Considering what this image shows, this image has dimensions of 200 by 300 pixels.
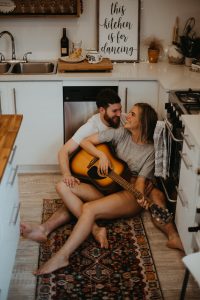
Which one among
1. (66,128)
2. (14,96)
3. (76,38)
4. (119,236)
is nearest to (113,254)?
(119,236)

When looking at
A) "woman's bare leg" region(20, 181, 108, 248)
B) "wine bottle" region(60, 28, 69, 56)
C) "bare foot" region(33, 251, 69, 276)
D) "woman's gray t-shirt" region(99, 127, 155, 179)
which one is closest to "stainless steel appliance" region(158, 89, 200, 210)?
"woman's gray t-shirt" region(99, 127, 155, 179)

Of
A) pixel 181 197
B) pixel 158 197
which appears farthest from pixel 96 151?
pixel 181 197

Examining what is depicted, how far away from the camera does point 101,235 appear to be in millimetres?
2814

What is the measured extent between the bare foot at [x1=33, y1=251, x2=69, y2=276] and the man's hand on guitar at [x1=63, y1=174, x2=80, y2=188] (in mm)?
505

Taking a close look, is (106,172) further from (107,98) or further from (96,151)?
(107,98)

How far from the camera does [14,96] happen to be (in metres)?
3.52

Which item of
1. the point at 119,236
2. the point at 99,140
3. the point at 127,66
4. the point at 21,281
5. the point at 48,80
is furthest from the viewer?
the point at 127,66

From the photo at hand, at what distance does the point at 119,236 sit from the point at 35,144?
117cm

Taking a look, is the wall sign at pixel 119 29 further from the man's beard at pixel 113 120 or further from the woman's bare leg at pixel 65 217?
the woman's bare leg at pixel 65 217

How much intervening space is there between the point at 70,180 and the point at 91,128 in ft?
1.50

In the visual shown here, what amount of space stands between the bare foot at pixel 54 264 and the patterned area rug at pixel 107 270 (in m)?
0.03

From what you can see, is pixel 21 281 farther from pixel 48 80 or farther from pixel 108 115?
pixel 48 80

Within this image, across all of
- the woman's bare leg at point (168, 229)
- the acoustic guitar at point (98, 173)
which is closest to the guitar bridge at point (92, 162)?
the acoustic guitar at point (98, 173)

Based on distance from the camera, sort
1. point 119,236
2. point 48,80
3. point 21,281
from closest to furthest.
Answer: point 21,281, point 119,236, point 48,80
